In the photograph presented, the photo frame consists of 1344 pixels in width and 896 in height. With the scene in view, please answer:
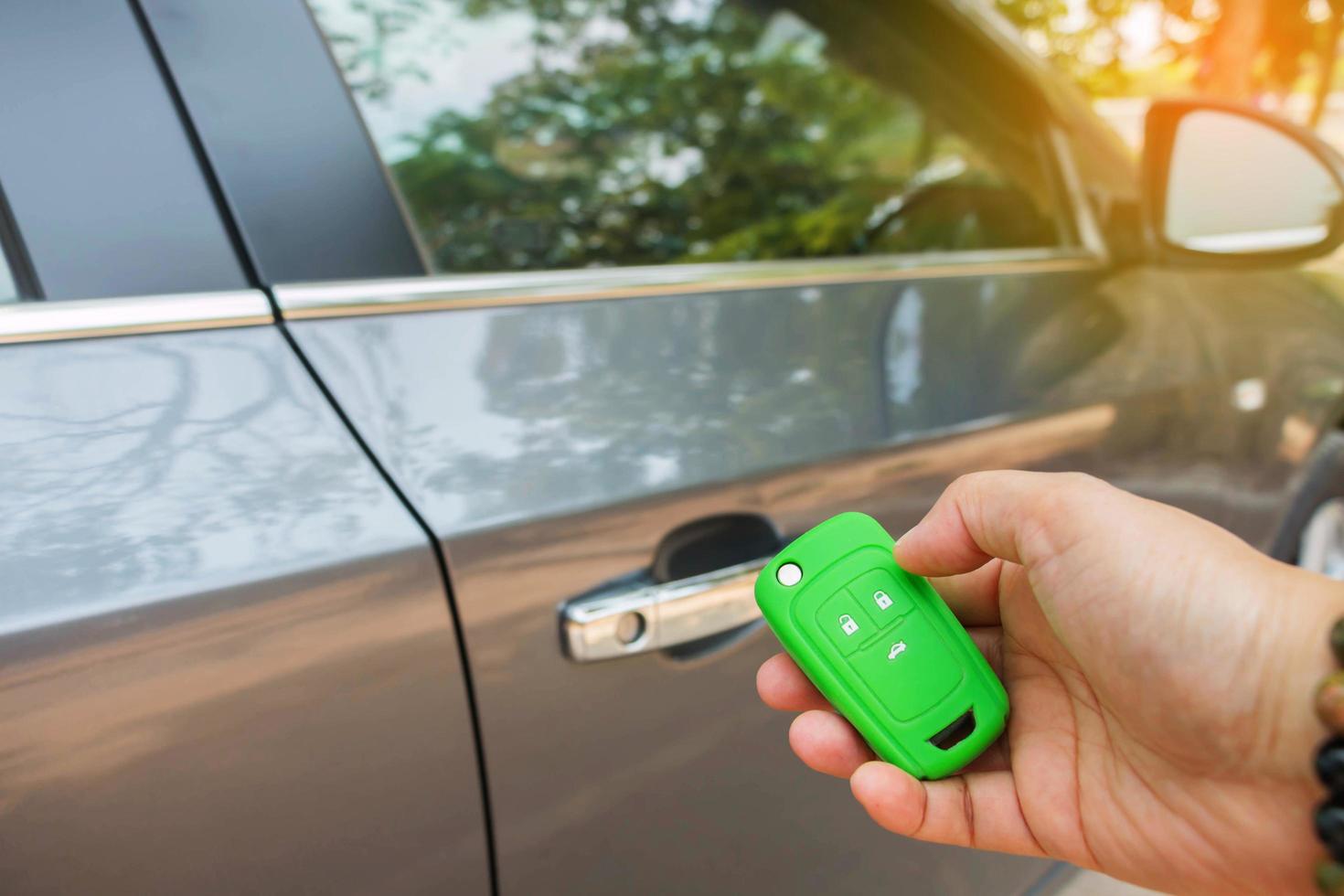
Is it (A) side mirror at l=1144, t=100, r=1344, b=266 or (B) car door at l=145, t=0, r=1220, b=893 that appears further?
(A) side mirror at l=1144, t=100, r=1344, b=266

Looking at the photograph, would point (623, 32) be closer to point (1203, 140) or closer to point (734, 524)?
point (734, 524)

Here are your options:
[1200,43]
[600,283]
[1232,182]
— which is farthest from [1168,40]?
[600,283]

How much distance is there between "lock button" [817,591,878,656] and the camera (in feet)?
2.98

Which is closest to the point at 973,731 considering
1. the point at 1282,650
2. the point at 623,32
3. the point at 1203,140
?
the point at 1282,650

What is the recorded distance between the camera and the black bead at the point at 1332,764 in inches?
28.3

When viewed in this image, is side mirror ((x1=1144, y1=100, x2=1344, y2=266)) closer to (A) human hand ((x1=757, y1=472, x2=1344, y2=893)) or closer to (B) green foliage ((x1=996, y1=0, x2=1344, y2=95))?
(A) human hand ((x1=757, y1=472, x2=1344, y2=893))

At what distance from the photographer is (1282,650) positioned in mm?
781

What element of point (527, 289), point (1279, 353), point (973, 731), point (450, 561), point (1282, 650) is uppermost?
point (527, 289)

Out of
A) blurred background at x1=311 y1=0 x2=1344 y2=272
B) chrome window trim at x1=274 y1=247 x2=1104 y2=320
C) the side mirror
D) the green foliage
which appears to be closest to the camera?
chrome window trim at x1=274 y1=247 x2=1104 y2=320

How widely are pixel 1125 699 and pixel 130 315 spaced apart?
0.99m

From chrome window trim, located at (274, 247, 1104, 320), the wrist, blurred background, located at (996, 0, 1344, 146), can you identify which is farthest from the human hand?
blurred background, located at (996, 0, 1344, 146)

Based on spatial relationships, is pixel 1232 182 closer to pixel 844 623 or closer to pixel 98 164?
pixel 844 623

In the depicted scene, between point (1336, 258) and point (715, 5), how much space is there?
1.70 meters

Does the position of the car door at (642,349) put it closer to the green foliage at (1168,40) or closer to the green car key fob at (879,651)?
the green car key fob at (879,651)
